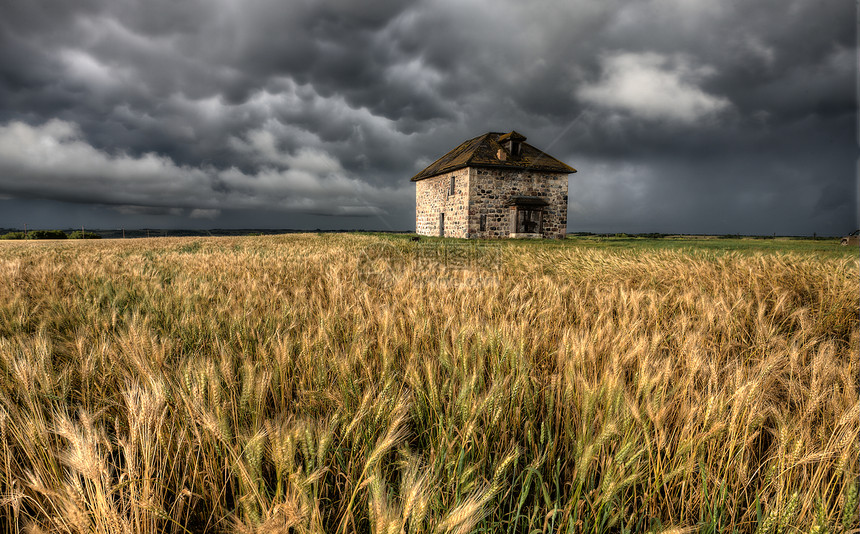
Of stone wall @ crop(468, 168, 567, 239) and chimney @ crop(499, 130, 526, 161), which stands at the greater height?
chimney @ crop(499, 130, 526, 161)

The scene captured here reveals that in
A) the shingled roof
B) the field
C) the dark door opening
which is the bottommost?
the field

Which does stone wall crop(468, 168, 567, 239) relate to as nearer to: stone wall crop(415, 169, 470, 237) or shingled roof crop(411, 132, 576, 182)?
shingled roof crop(411, 132, 576, 182)

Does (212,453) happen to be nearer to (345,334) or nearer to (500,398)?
(500,398)

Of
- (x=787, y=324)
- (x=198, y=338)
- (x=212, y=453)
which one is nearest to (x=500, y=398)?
(x=212, y=453)

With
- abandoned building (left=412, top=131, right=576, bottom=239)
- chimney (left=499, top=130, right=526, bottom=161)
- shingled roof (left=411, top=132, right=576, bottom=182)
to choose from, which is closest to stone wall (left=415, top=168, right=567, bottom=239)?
abandoned building (left=412, top=131, right=576, bottom=239)

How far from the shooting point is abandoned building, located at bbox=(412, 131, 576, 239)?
24312 mm

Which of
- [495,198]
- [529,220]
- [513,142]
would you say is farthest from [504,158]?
[529,220]

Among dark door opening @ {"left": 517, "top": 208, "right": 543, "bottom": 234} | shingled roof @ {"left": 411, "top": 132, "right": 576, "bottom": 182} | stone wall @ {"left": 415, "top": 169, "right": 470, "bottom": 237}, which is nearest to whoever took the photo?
shingled roof @ {"left": 411, "top": 132, "right": 576, "bottom": 182}

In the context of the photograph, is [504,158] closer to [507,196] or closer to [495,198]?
[507,196]

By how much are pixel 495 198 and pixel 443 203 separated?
15.2 feet

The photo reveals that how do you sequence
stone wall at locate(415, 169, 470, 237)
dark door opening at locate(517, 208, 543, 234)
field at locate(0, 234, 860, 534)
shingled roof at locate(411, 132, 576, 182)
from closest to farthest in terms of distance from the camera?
field at locate(0, 234, 860, 534), shingled roof at locate(411, 132, 576, 182), stone wall at locate(415, 169, 470, 237), dark door opening at locate(517, 208, 543, 234)

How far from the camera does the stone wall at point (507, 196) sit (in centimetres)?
2431

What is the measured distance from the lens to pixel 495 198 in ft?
81.8

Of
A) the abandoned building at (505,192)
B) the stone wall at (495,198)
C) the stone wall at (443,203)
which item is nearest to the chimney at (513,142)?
the abandoned building at (505,192)
